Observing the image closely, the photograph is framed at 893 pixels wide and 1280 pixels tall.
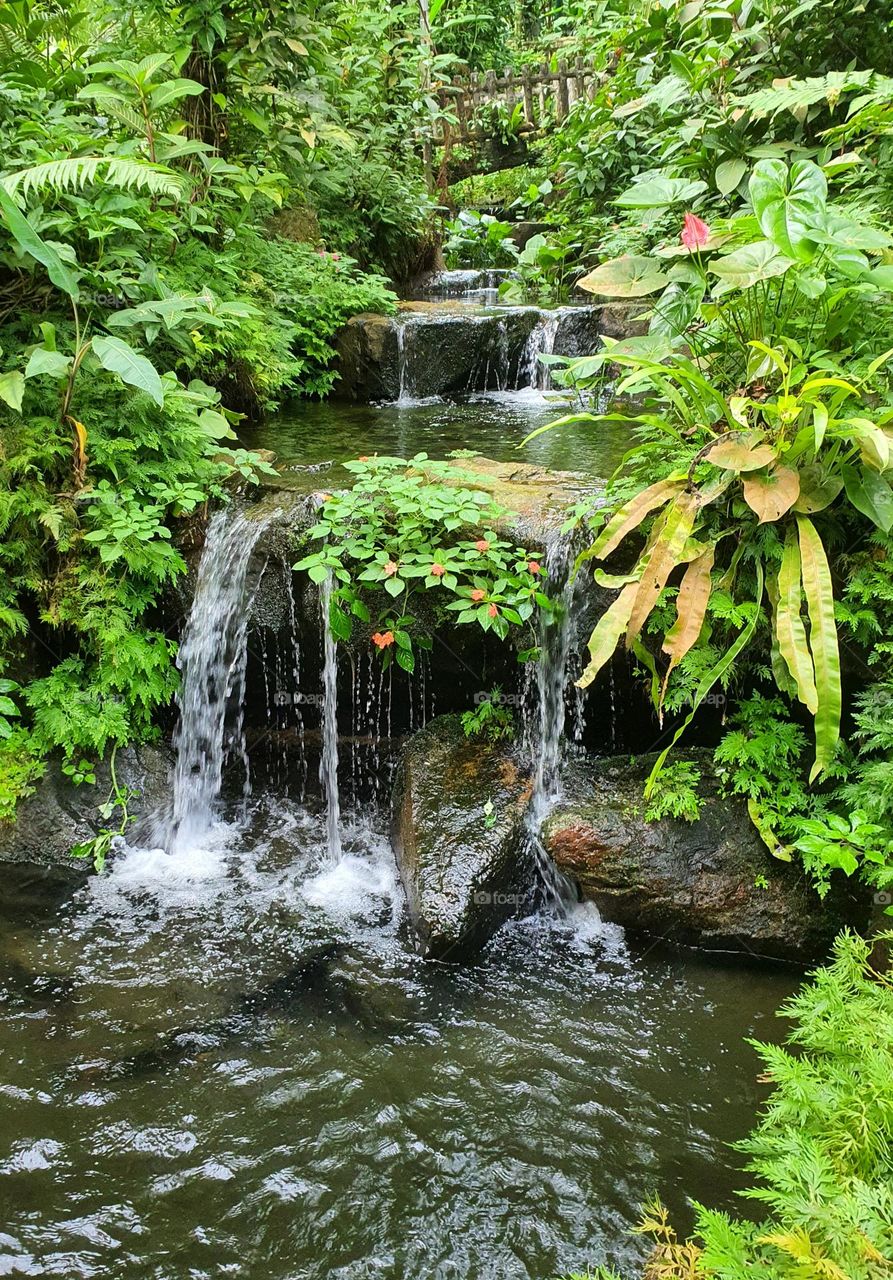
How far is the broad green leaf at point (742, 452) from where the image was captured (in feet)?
10.5

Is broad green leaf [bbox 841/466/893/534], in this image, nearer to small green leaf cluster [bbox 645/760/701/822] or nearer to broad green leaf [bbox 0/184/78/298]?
small green leaf cluster [bbox 645/760/701/822]

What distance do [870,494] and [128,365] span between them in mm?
3633

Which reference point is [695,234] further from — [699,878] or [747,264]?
[699,878]

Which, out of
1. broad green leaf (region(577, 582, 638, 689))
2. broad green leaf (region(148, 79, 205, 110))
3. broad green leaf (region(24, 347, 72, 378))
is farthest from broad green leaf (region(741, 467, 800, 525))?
broad green leaf (region(148, 79, 205, 110))

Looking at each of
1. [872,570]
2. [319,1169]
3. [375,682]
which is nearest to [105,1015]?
[319,1169]

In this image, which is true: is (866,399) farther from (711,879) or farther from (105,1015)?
(105,1015)

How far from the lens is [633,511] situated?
3574mm

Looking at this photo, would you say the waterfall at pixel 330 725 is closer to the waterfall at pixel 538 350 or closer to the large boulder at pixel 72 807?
the large boulder at pixel 72 807

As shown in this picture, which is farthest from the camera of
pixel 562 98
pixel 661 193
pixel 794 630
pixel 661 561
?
pixel 562 98

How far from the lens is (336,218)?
9.61 metres

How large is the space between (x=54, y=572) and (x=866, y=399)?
Result: 422cm

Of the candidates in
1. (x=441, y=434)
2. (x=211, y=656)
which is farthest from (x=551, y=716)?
(x=441, y=434)

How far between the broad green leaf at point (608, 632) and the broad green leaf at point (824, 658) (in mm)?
705

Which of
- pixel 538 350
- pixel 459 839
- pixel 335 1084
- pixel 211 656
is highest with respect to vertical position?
pixel 538 350
